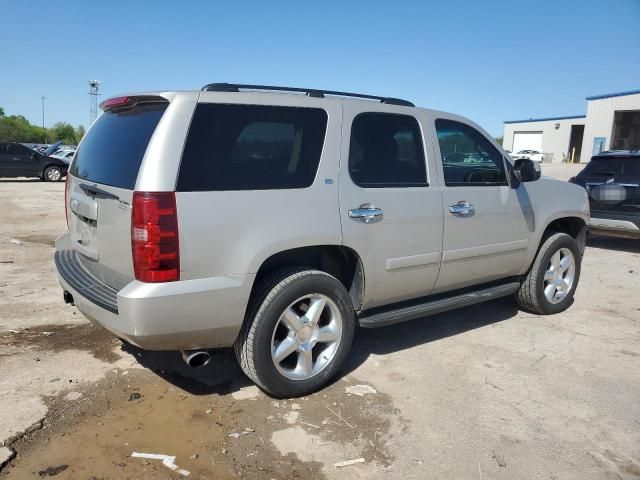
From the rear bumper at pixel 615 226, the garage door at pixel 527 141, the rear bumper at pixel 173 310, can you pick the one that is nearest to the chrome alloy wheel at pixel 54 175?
the rear bumper at pixel 615 226

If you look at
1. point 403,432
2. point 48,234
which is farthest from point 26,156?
point 403,432

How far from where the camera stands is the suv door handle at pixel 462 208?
4.13m

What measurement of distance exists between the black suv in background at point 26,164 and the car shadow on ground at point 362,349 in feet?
62.3

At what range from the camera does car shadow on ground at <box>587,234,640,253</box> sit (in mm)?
9356

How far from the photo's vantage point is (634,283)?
681 centimetres

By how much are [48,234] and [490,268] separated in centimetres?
769

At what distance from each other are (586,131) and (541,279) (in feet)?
140

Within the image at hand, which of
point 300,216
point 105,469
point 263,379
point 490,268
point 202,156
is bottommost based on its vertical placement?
point 105,469

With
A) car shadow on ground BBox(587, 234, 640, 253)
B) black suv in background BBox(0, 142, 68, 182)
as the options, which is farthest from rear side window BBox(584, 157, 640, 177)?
black suv in background BBox(0, 142, 68, 182)

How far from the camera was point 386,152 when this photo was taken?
3871 millimetres

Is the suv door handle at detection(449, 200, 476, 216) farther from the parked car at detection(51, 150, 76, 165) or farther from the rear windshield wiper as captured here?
the parked car at detection(51, 150, 76, 165)

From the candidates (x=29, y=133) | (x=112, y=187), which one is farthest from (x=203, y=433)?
(x=29, y=133)

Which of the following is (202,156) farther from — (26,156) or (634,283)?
(26,156)

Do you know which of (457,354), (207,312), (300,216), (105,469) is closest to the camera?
(105,469)
